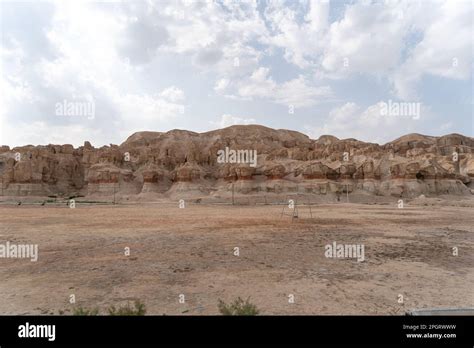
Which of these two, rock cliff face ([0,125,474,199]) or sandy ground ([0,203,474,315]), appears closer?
sandy ground ([0,203,474,315])

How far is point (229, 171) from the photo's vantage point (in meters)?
80.1

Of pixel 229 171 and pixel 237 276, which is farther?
pixel 229 171

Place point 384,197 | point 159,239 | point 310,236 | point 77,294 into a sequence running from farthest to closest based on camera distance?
1. point 384,197
2. point 310,236
3. point 159,239
4. point 77,294

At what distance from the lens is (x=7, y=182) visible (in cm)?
7912

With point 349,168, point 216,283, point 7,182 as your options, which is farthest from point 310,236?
point 7,182

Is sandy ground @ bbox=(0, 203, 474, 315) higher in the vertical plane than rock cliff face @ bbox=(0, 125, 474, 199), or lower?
lower

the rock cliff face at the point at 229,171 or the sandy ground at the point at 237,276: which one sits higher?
the rock cliff face at the point at 229,171

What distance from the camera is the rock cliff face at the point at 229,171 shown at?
73.6 meters

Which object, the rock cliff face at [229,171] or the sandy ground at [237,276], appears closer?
the sandy ground at [237,276]

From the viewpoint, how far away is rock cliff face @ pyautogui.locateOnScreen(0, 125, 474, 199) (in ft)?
242

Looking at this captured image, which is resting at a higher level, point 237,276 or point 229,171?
point 229,171
